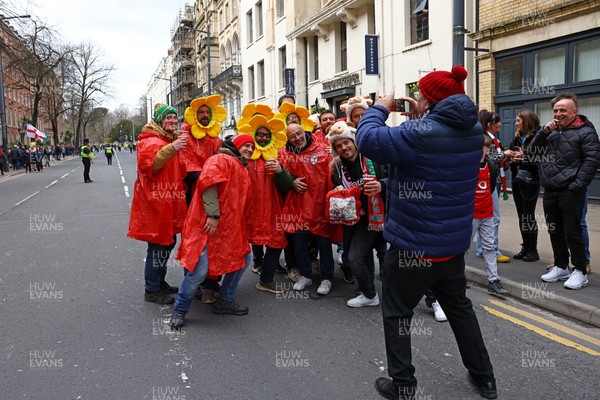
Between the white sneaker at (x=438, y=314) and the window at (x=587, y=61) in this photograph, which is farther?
the window at (x=587, y=61)

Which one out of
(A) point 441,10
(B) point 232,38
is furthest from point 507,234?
(B) point 232,38

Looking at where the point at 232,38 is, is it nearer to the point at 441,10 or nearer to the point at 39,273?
the point at 441,10

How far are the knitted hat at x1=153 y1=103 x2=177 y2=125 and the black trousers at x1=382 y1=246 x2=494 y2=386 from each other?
2.86 metres

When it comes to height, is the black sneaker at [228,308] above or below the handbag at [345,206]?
below

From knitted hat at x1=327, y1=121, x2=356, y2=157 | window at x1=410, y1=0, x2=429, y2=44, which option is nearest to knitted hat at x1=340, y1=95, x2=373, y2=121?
knitted hat at x1=327, y1=121, x2=356, y2=157

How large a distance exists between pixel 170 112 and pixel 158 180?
2.44 ft

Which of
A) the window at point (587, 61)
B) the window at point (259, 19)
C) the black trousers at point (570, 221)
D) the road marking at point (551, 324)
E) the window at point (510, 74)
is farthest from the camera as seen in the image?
the window at point (259, 19)

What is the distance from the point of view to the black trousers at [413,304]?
306 cm

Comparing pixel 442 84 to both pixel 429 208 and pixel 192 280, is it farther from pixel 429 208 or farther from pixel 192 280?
pixel 192 280

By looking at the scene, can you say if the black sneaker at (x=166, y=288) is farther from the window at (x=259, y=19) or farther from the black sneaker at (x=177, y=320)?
the window at (x=259, y=19)

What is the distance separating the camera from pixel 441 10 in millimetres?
14156

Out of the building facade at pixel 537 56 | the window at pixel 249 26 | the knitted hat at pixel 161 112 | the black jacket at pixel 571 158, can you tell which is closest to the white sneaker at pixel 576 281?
the black jacket at pixel 571 158

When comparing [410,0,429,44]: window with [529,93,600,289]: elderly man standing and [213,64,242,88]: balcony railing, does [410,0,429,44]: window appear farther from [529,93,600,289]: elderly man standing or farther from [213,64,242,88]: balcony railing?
[213,64,242,88]: balcony railing

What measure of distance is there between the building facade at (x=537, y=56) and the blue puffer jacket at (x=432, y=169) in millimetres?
8996
